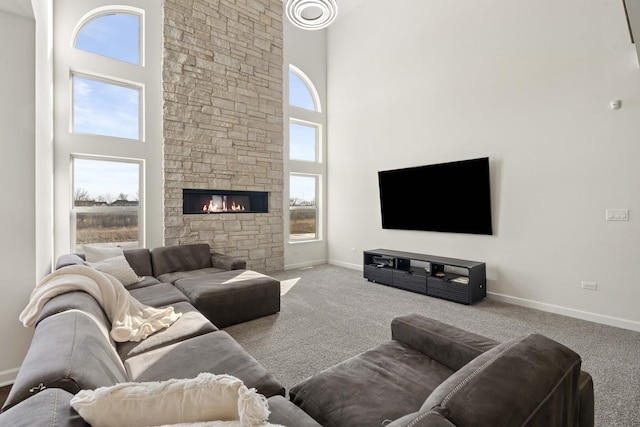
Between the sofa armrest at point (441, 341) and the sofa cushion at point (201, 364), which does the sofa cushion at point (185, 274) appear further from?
the sofa armrest at point (441, 341)

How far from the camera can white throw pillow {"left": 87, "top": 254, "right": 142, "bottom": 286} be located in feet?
10.8

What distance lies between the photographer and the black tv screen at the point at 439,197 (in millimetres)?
4137

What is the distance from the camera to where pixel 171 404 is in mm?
795

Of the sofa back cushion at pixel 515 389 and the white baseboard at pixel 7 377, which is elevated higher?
the sofa back cushion at pixel 515 389

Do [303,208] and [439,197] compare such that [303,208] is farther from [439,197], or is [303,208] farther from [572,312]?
[572,312]

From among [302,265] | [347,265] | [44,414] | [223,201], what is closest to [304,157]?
[223,201]

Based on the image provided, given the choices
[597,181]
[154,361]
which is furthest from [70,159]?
[597,181]

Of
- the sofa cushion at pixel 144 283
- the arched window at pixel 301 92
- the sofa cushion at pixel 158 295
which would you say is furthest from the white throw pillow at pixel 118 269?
the arched window at pixel 301 92

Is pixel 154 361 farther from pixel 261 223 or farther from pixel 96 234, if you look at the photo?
pixel 261 223

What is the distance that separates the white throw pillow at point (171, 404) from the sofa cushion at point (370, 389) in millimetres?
566

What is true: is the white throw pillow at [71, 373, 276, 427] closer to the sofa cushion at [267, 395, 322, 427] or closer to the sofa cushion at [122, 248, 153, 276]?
the sofa cushion at [267, 395, 322, 427]

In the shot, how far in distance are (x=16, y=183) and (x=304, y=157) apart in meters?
4.73

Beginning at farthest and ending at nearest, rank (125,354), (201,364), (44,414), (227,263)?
(227,263)
(125,354)
(201,364)
(44,414)

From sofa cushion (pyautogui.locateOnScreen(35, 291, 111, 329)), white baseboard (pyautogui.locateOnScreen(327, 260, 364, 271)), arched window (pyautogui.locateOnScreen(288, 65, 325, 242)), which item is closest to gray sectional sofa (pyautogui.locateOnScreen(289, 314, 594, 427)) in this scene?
sofa cushion (pyautogui.locateOnScreen(35, 291, 111, 329))
